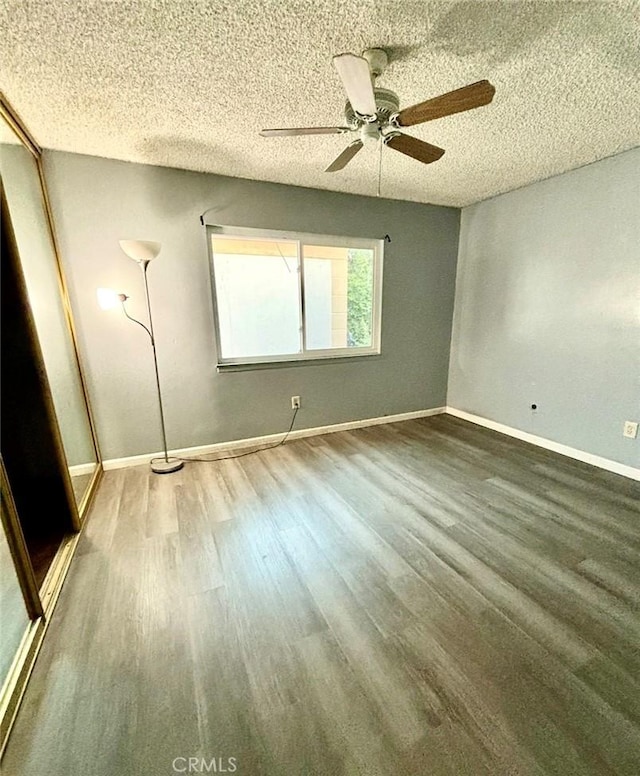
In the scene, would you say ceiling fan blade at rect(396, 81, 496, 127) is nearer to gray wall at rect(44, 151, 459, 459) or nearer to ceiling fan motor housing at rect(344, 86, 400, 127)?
ceiling fan motor housing at rect(344, 86, 400, 127)

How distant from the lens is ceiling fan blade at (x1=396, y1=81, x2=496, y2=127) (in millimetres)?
1229

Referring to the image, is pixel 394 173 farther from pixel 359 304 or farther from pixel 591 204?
pixel 591 204

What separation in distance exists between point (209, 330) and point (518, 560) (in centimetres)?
277

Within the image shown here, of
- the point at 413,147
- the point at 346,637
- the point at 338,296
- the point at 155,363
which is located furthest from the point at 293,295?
the point at 346,637

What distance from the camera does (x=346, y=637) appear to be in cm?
131

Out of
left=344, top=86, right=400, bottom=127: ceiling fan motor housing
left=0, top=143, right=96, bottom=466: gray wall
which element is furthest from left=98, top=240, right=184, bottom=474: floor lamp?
left=344, top=86, right=400, bottom=127: ceiling fan motor housing

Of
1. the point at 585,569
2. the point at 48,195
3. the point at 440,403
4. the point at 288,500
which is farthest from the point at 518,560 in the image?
the point at 48,195

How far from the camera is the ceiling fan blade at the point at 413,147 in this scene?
5.35 ft

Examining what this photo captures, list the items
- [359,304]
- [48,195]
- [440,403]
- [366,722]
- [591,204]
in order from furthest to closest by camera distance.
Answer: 1. [440,403]
2. [359,304]
3. [591,204]
4. [48,195]
5. [366,722]

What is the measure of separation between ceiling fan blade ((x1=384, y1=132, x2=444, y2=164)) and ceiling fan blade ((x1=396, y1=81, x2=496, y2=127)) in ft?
0.41

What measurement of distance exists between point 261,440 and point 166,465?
0.89 metres

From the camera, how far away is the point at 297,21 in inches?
49.0

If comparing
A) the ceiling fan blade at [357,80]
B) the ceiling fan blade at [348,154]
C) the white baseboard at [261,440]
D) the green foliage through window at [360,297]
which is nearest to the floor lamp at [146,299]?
the white baseboard at [261,440]

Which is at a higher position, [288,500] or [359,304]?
[359,304]
